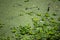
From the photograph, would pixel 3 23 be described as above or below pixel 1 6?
below

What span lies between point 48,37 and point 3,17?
5.92 ft

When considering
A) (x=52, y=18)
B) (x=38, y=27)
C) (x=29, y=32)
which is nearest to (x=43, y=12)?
(x=52, y=18)

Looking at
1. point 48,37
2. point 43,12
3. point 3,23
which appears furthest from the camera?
point 43,12

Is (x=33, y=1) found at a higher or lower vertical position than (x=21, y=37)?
higher

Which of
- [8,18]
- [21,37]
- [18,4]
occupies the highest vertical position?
[18,4]

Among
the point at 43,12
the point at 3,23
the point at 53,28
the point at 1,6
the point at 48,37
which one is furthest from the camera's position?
the point at 1,6

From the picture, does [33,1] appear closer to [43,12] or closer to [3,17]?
[43,12]

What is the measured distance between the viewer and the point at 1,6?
5.36 meters

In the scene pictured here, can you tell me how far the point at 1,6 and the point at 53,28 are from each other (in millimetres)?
2311

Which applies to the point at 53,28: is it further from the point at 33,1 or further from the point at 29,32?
the point at 33,1

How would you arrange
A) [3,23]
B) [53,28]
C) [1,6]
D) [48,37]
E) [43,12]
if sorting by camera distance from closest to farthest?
[48,37] → [53,28] → [3,23] → [43,12] → [1,6]

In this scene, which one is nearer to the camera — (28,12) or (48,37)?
(48,37)

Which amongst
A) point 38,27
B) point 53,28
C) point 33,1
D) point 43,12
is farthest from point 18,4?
point 53,28

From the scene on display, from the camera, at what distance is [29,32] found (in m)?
4.16
